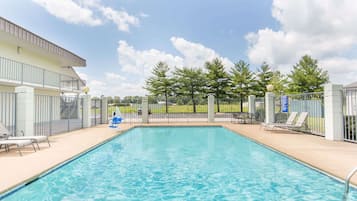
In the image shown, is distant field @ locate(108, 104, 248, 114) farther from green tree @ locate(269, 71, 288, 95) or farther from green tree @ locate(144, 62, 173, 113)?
green tree @ locate(269, 71, 288, 95)

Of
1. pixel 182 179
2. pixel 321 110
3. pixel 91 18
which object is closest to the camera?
pixel 182 179

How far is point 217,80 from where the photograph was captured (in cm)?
3291

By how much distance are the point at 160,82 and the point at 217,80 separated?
7.91 meters

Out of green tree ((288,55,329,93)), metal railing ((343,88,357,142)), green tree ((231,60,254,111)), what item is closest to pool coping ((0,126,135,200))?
metal railing ((343,88,357,142))

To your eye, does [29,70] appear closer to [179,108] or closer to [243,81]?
[179,108]

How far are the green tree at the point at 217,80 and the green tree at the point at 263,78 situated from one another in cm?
415

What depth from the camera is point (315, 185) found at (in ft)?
15.6

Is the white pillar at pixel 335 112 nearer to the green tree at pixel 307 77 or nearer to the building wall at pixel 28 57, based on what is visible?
the building wall at pixel 28 57

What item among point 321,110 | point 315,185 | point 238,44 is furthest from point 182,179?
point 238,44

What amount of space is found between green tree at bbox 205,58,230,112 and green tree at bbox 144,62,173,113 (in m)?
5.50

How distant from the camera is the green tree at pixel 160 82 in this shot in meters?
33.7

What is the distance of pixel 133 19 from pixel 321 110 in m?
15.6

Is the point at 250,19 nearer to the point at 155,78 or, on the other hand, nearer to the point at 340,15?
the point at 340,15

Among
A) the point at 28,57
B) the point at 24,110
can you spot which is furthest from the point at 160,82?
the point at 24,110
